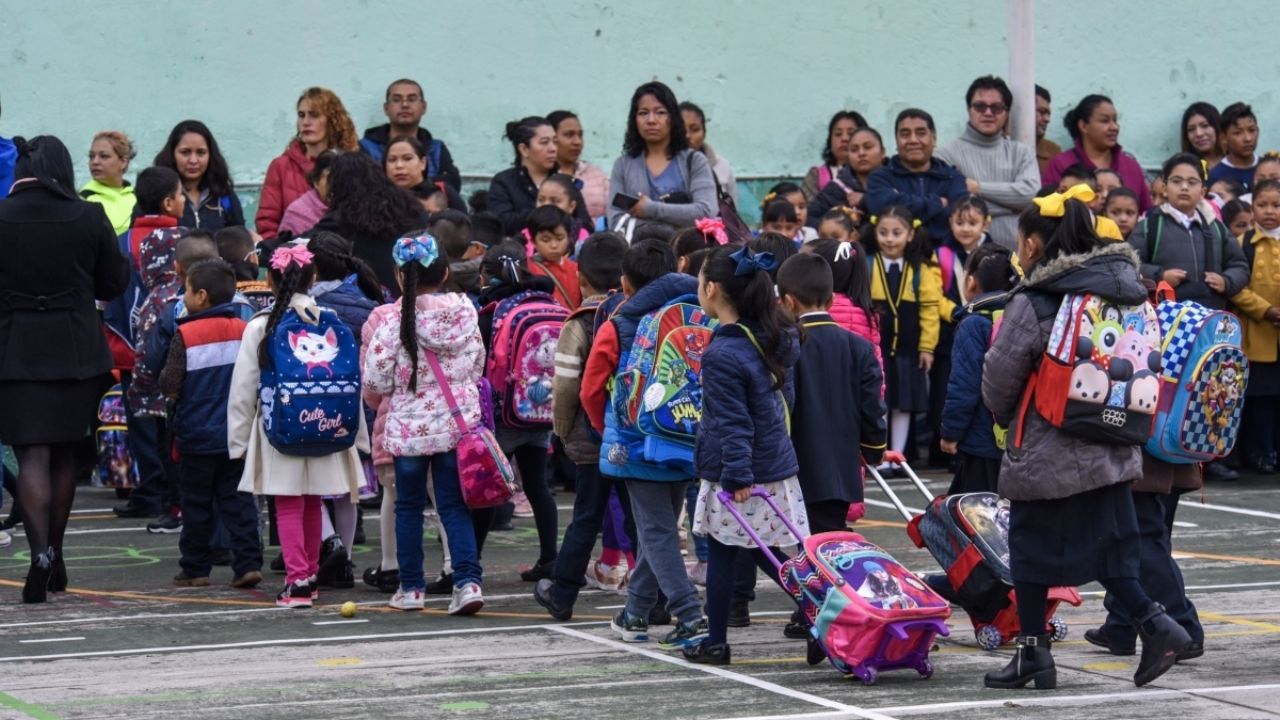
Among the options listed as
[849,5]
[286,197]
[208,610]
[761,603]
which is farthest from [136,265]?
[849,5]

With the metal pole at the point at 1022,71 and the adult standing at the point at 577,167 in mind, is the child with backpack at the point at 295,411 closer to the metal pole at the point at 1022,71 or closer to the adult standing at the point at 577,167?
the adult standing at the point at 577,167

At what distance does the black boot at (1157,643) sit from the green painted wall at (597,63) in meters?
9.68

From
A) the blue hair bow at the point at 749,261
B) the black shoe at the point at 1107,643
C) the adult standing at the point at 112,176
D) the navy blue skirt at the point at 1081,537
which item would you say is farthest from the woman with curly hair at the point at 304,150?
the navy blue skirt at the point at 1081,537

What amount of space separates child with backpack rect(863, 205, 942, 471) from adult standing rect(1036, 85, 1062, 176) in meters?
3.27

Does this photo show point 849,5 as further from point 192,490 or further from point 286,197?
point 192,490

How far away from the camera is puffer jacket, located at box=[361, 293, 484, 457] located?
9289 mm

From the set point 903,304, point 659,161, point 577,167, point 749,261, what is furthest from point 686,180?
point 749,261

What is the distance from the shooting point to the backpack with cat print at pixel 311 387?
948 cm

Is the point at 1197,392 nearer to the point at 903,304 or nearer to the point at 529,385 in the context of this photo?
the point at 529,385

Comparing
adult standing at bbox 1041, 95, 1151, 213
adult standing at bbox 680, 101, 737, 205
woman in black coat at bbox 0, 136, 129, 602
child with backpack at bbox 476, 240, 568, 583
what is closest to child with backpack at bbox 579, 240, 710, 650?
child with backpack at bbox 476, 240, 568, 583

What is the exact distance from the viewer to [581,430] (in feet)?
31.1

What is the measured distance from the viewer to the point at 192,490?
33.5ft

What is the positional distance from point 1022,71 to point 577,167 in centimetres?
356

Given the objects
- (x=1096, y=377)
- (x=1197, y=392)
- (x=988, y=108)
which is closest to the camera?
(x=1096, y=377)
